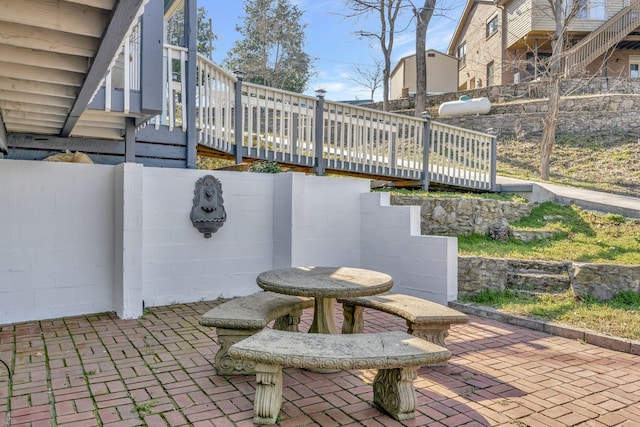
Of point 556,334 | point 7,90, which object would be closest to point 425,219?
point 556,334

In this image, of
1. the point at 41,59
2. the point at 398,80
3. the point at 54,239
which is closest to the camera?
the point at 41,59

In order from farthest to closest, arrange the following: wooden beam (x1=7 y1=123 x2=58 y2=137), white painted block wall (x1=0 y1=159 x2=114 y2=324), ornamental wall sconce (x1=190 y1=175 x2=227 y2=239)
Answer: ornamental wall sconce (x1=190 y1=175 x2=227 y2=239) → wooden beam (x1=7 y1=123 x2=58 y2=137) → white painted block wall (x1=0 y1=159 x2=114 y2=324)

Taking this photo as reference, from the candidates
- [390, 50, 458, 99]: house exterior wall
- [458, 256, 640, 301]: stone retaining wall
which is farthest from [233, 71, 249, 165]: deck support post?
[390, 50, 458, 99]: house exterior wall

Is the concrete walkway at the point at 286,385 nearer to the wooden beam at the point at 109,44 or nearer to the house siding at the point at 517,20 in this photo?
the wooden beam at the point at 109,44

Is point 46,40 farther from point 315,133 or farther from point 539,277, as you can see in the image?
point 539,277

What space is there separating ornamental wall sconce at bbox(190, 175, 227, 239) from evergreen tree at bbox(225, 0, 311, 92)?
14621 mm

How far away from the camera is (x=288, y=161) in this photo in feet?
21.5

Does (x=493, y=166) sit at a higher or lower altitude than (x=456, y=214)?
higher

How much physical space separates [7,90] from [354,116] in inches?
185

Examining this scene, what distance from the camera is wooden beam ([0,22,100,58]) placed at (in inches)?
94.8

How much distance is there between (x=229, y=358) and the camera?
314cm

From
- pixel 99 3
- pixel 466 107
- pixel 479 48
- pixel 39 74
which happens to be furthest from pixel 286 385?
pixel 479 48

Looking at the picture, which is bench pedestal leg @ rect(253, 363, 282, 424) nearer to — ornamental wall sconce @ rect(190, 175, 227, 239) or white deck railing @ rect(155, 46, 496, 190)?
ornamental wall sconce @ rect(190, 175, 227, 239)

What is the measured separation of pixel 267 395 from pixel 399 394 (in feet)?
2.43
